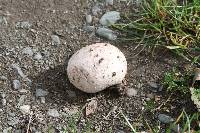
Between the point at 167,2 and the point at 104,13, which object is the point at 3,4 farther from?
the point at 167,2

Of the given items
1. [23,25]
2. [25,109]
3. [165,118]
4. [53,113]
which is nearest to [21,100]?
[25,109]

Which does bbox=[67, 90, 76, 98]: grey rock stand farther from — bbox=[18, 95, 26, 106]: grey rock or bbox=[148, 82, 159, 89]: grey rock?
bbox=[148, 82, 159, 89]: grey rock

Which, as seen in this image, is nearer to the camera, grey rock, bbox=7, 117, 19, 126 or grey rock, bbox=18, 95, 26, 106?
grey rock, bbox=7, 117, 19, 126

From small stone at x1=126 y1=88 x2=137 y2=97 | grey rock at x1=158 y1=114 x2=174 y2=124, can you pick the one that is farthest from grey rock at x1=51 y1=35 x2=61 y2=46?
grey rock at x1=158 y1=114 x2=174 y2=124

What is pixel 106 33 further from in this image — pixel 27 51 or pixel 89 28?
pixel 27 51

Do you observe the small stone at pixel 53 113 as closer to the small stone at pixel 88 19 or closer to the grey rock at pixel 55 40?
the grey rock at pixel 55 40

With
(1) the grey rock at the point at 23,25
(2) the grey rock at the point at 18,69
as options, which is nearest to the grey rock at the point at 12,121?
(2) the grey rock at the point at 18,69
